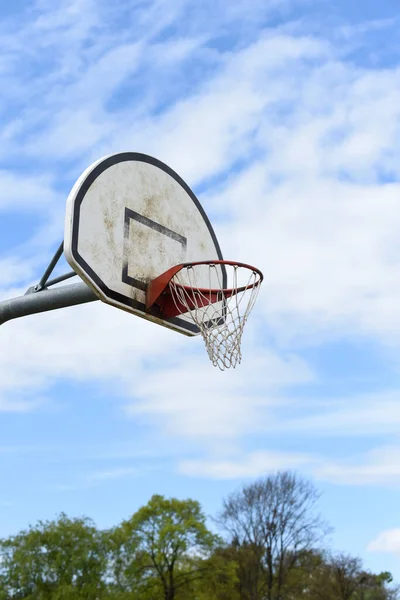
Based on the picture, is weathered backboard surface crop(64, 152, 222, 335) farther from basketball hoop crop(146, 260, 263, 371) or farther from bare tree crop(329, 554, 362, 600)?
bare tree crop(329, 554, 362, 600)

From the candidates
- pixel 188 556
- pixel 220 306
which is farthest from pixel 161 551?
pixel 220 306

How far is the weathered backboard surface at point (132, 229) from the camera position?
5.93 meters

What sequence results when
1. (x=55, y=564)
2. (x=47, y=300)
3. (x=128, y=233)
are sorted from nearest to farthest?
(x=47, y=300) → (x=128, y=233) → (x=55, y=564)

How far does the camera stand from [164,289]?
21.1 feet

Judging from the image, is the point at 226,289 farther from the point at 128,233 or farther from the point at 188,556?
the point at 188,556

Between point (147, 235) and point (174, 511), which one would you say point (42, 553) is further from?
point (147, 235)

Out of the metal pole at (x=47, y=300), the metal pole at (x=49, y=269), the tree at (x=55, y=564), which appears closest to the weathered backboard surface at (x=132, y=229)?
the metal pole at (x=47, y=300)

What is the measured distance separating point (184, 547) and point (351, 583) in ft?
30.4

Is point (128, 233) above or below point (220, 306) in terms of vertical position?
above

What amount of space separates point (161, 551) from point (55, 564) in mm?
5363

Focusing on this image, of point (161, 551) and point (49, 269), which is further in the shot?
point (161, 551)

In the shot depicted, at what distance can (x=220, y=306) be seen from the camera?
6539mm

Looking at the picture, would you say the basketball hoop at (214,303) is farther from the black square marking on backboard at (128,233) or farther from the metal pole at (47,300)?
the metal pole at (47,300)

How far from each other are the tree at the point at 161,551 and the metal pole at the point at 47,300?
109ft
